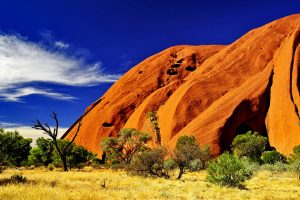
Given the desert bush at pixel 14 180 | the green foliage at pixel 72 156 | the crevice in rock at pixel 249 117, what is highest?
the crevice in rock at pixel 249 117

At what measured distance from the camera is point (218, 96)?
6600 centimetres

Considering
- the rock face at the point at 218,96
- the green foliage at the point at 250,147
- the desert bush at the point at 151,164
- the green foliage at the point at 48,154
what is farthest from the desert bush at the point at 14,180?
the green foliage at the point at 48,154

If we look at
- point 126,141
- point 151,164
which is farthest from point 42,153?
point 151,164

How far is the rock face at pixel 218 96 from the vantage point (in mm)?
58312

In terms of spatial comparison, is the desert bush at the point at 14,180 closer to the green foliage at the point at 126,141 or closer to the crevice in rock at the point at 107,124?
the green foliage at the point at 126,141

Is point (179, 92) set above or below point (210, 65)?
below

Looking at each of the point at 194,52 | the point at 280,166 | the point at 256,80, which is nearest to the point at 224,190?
the point at 280,166

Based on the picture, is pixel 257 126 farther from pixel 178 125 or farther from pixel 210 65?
pixel 210 65

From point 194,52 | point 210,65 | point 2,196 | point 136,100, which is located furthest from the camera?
point 194,52

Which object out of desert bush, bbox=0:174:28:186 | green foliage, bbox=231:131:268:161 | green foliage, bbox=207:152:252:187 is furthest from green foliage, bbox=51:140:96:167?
green foliage, bbox=207:152:252:187

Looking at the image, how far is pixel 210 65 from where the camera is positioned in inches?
3086

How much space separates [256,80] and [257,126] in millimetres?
10052

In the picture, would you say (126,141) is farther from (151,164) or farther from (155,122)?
(151,164)

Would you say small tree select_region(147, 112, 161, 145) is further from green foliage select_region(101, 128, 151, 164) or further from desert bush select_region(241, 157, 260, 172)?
desert bush select_region(241, 157, 260, 172)
